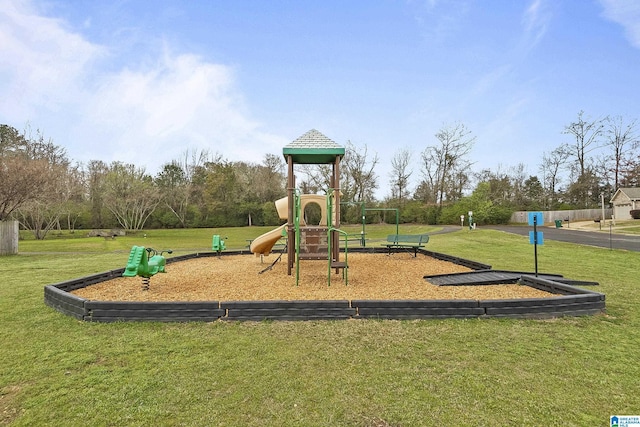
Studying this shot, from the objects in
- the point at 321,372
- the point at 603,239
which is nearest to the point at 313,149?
the point at 321,372

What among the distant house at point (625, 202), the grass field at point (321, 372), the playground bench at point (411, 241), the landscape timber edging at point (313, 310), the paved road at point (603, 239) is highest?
the distant house at point (625, 202)

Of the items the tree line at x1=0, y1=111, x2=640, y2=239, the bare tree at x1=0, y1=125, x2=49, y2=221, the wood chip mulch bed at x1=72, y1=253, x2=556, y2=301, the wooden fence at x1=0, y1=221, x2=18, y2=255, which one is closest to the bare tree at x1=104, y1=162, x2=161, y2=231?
the tree line at x1=0, y1=111, x2=640, y2=239

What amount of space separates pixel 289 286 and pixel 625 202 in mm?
50233

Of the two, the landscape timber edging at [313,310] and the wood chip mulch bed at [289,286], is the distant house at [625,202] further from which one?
the landscape timber edging at [313,310]

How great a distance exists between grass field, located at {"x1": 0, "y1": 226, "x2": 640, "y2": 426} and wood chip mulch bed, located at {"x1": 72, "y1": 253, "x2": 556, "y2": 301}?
4.08 feet

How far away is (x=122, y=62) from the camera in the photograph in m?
11.6

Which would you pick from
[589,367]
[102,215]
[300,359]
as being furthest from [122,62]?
[102,215]

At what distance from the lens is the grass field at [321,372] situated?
2447 mm

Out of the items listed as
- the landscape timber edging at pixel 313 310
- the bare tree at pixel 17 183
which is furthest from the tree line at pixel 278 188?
the landscape timber edging at pixel 313 310

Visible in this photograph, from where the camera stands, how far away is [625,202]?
39.4 metres

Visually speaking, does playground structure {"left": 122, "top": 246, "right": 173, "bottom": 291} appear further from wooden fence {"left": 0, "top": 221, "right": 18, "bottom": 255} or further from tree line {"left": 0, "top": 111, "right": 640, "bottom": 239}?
tree line {"left": 0, "top": 111, "right": 640, "bottom": 239}

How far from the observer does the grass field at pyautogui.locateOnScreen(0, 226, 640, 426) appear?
245 centimetres

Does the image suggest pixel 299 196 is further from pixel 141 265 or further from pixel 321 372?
pixel 321 372

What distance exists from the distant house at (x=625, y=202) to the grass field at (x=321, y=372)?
47.2 m
